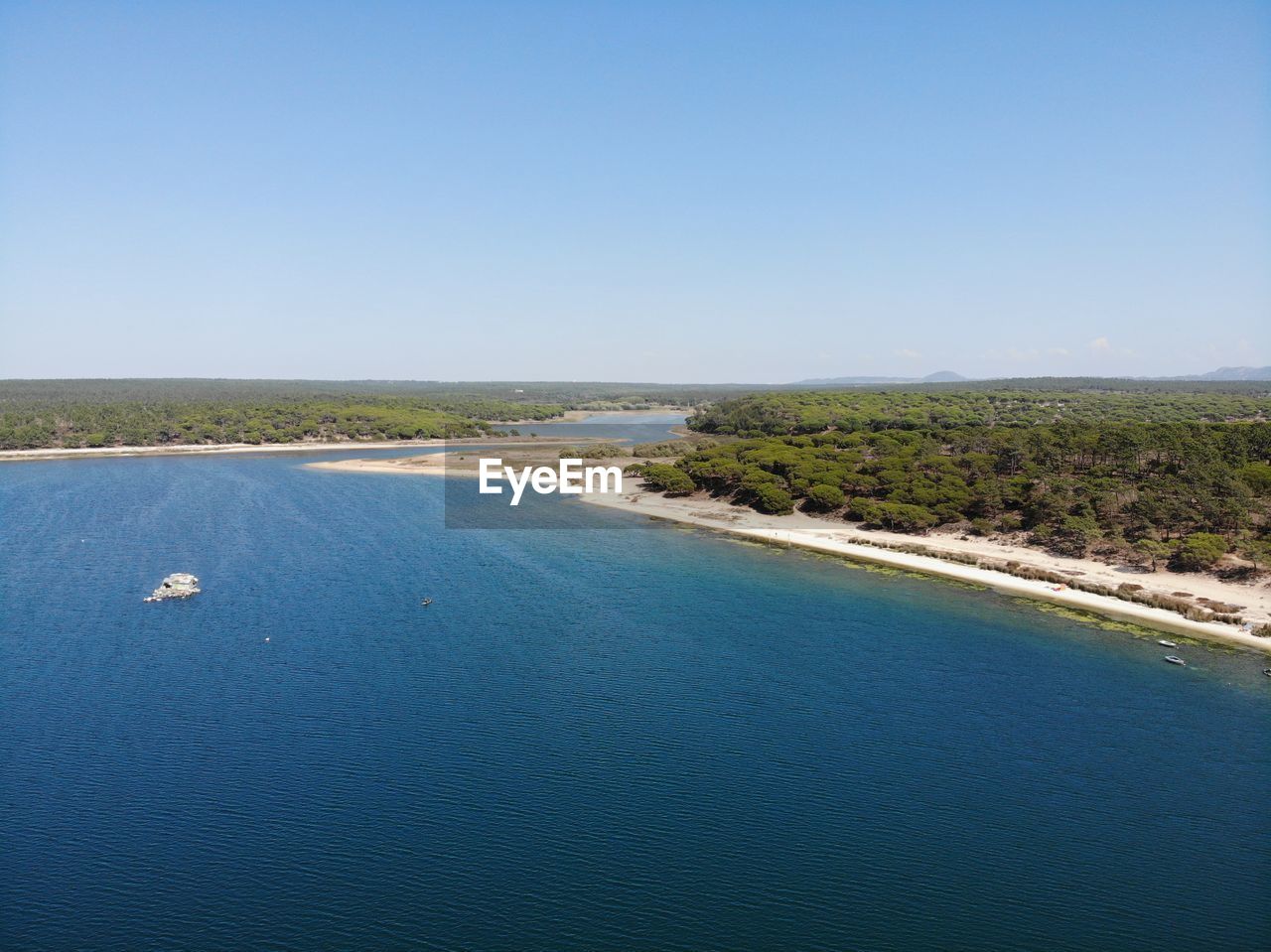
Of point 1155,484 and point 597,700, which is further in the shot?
point 1155,484

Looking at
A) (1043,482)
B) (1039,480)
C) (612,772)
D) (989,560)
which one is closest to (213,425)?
(1039,480)

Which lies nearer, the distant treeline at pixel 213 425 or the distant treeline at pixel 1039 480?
the distant treeline at pixel 1039 480

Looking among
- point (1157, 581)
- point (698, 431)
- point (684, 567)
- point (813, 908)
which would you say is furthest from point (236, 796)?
point (698, 431)

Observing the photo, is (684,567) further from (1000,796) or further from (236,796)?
(236,796)

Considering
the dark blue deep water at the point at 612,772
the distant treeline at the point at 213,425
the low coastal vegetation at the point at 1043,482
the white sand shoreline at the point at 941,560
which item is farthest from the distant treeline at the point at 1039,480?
the distant treeline at the point at 213,425

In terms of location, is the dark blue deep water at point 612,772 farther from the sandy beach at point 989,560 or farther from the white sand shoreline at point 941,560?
the sandy beach at point 989,560

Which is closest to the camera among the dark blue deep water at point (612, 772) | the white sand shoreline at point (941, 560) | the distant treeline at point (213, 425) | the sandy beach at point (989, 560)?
the dark blue deep water at point (612, 772)
